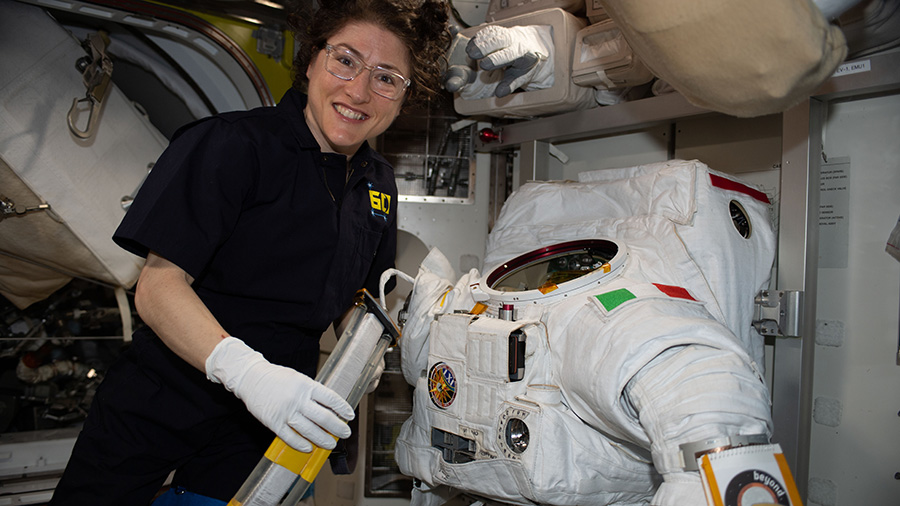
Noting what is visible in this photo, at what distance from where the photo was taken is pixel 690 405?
3.88 feet

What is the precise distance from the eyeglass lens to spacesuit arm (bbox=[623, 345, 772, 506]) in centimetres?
103

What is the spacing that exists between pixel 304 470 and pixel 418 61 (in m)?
1.18

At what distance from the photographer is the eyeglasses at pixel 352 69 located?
1.64 m

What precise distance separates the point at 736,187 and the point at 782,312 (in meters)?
0.39

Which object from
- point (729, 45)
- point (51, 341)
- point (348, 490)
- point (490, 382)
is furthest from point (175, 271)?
point (51, 341)

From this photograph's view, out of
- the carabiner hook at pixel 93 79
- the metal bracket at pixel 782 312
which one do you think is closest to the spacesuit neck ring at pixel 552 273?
the metal bracket at pixel 782 312

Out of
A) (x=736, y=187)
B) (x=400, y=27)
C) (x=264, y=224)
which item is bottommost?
(x=264, y=224)

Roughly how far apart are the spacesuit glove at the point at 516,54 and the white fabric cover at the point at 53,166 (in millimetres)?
1689

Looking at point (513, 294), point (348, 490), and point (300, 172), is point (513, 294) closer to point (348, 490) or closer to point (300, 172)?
point (300, 172)

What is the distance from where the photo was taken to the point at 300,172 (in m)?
1.62

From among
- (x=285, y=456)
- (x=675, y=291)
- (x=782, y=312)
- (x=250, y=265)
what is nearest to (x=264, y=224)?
(x=250, y=265)

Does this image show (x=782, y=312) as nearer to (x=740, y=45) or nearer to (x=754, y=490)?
(x=754, y=490)

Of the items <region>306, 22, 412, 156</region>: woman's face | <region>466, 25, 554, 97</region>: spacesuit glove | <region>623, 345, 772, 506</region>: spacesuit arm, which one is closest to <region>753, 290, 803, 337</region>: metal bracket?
<region>623, 345, 772, 506</region>: spacesuit arm

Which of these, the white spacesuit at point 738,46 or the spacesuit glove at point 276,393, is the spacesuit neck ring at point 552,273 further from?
the spacesuit glove at point 276,393
